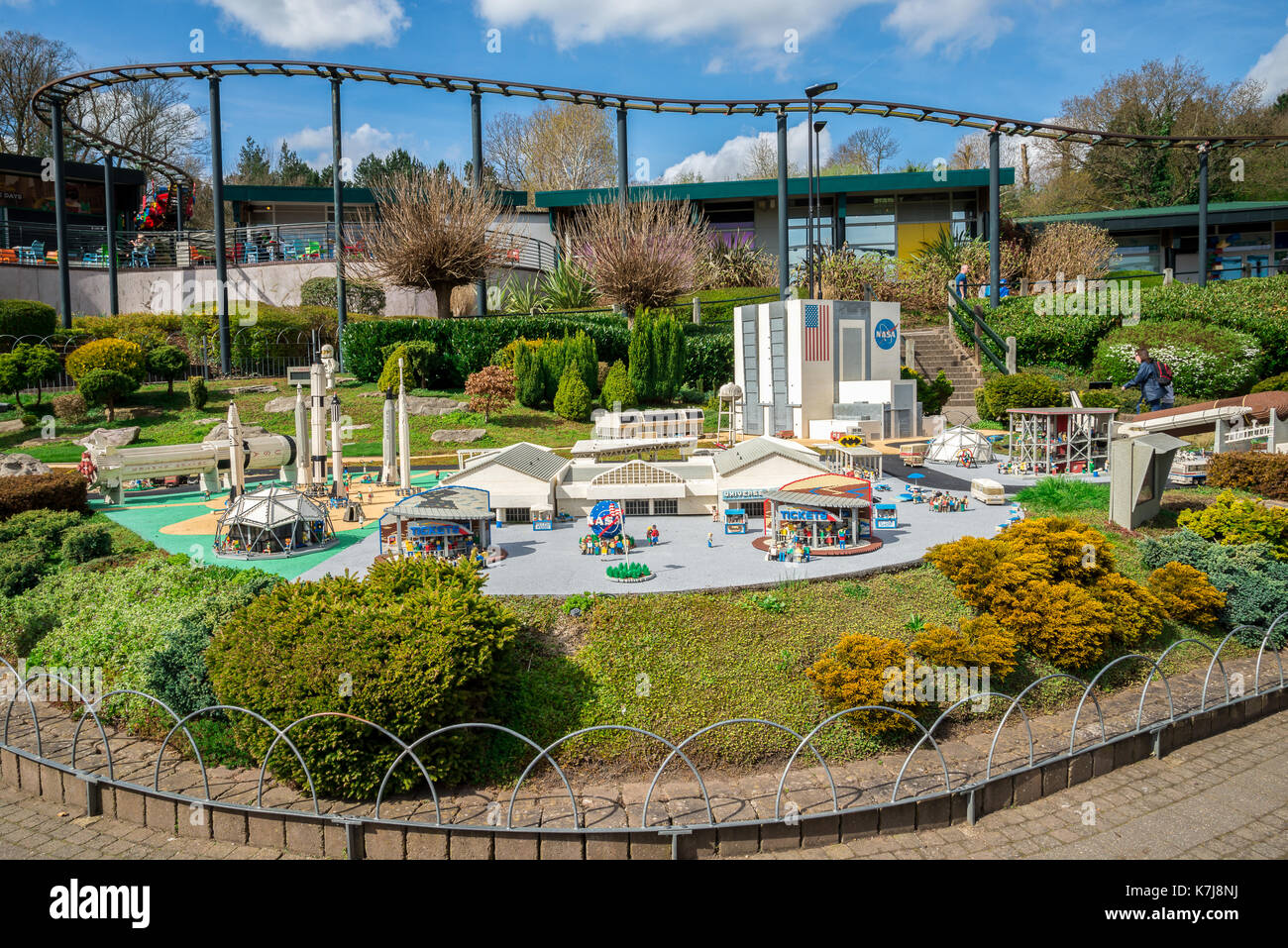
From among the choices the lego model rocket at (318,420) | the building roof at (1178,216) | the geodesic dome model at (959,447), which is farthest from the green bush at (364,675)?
the building roof at (1178,216)

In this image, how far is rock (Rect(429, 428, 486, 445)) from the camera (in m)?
23.0

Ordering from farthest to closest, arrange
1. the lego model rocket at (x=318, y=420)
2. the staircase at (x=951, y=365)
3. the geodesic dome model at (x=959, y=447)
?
the staircase at (x=951, y=365) → the geodesic dome model at (x=959, y=447) → the lego model rocket at (x=318, y=420)

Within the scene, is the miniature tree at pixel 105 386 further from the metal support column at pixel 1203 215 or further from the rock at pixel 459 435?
the metal support column at pixel 1203 215

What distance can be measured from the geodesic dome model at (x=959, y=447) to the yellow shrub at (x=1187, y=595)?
7.39 meters

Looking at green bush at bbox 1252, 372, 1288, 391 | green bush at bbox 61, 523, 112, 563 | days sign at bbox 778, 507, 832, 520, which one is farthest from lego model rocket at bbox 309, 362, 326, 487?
green bush at bbox 1252, 372, 1288, 391

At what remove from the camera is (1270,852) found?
284 inches

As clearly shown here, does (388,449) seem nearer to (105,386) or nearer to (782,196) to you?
(105,386)

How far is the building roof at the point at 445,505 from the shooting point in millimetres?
12086

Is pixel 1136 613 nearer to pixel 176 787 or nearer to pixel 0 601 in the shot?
pixel 176 787

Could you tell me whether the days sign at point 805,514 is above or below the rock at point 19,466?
below

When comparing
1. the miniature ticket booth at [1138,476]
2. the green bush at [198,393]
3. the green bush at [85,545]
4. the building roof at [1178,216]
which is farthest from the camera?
the building roof at [1178,216]

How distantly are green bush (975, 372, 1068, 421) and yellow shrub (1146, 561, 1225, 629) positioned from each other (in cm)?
1173

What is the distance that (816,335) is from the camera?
2281cm

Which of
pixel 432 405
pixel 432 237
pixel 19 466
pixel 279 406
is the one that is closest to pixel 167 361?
pixel 279 406
